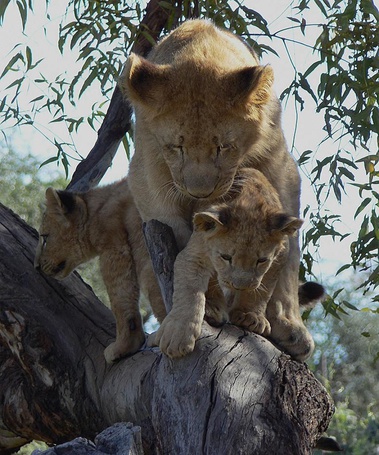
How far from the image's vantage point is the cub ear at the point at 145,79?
4723 mm

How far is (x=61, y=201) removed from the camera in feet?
19.6

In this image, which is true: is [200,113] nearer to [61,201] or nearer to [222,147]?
[222,147]

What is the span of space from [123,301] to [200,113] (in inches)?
54.5

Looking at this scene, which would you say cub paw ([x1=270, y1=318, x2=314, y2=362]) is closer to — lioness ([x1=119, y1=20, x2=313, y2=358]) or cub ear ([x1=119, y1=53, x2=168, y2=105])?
lioness ([x1=119, y1=20, x2=313, y2=358])

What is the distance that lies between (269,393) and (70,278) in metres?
2.17

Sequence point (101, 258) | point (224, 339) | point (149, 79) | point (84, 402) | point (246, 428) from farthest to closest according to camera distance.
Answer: point (101, 258) → point (84, 402) → point (149, 79) → point (224, 339) → point (246, 428)

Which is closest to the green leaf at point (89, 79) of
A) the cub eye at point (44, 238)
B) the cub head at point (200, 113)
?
the cub eye at point (44, 238)

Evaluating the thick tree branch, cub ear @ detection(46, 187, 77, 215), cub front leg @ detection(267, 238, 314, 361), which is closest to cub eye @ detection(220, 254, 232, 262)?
cub front leg @ detection(267, 238, 314, 361)

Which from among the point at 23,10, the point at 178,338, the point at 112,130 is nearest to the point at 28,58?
the point at 23,10

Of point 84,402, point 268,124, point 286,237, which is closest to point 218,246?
point 286,237

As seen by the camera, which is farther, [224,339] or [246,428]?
[224,339]

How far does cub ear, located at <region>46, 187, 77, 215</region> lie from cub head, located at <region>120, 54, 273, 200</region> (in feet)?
4.29

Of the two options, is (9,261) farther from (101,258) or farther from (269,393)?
(269,393)

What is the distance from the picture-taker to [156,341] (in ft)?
14.7
